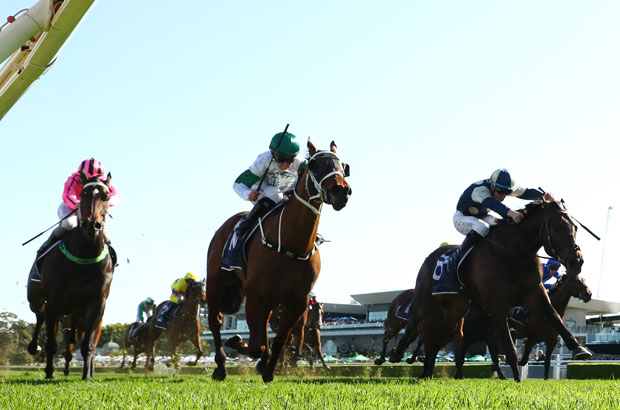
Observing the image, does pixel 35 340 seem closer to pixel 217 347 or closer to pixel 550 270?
pixel 217 347

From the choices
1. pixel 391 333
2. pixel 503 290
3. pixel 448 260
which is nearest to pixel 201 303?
pixel 391 333

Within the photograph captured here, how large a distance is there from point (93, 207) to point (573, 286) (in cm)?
1131

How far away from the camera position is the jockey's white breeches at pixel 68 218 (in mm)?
10625

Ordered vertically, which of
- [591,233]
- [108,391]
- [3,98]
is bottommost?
[108,391]

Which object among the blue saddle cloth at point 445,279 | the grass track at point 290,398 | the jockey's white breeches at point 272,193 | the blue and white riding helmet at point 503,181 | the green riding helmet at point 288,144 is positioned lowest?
the grass track at point 290,398

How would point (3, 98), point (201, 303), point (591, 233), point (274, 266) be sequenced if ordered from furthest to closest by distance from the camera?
point (201, 303) < point (591, 233) < point (274, 266) < point (3, 98)

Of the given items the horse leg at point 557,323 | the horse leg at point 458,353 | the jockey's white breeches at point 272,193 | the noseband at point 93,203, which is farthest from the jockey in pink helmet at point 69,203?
the horse leg at point 458,353

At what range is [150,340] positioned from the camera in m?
21.7

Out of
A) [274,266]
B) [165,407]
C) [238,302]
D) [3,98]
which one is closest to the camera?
[3,98]

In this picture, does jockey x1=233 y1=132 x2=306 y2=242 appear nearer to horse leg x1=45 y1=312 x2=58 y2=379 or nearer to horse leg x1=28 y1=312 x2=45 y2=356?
horse leg x1=45 y1=312 x2=58 y2=379

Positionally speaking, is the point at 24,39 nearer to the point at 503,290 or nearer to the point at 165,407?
the point at 165,407

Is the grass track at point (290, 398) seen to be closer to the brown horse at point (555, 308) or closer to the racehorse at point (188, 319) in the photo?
the brown horse at point (555, 308)

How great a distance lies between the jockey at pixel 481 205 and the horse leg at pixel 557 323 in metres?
1.25

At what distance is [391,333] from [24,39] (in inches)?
715
